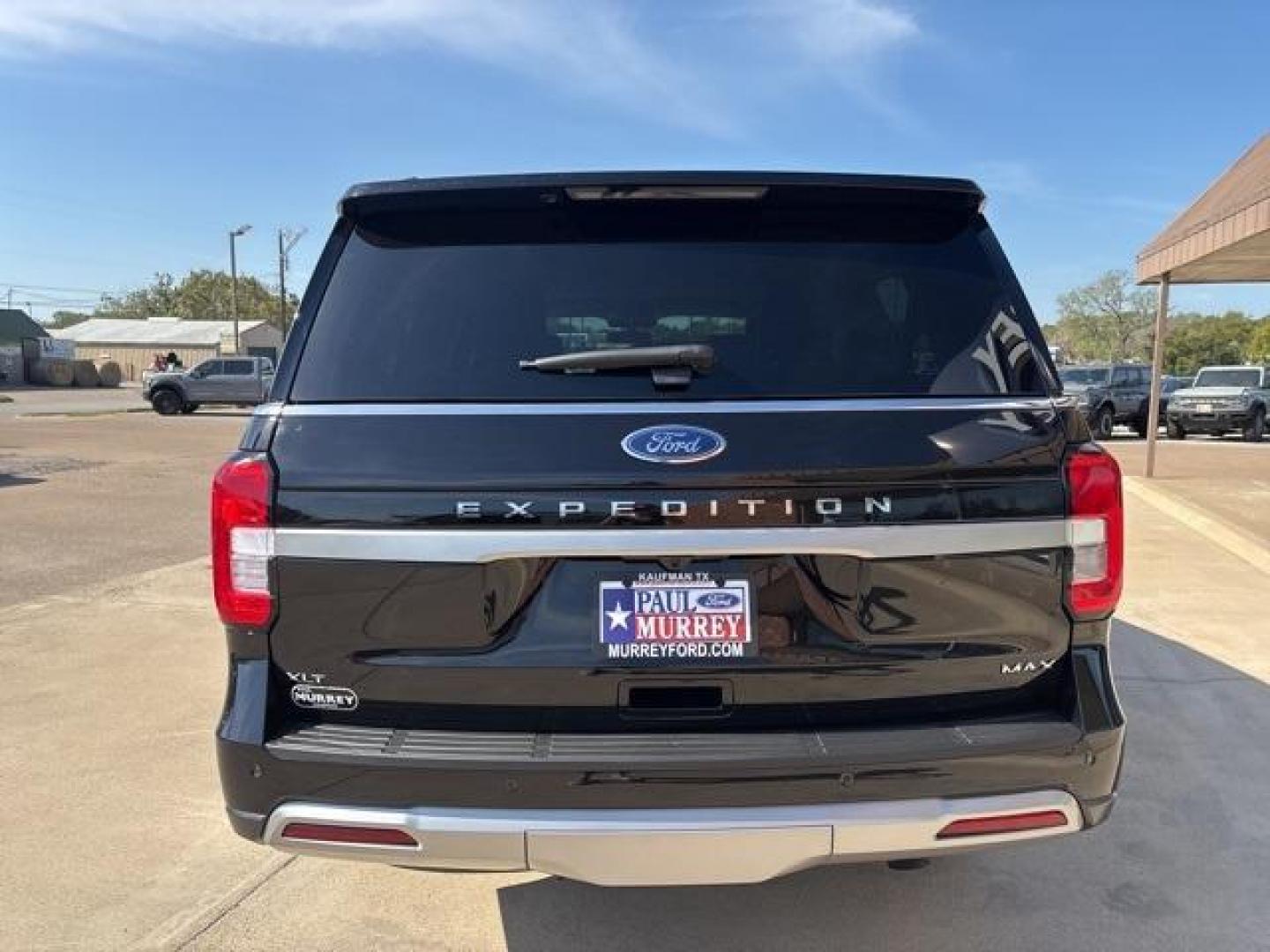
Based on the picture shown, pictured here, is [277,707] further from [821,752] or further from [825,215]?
[825,215]

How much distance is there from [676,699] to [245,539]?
106 centimetres

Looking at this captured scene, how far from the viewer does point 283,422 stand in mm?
2412

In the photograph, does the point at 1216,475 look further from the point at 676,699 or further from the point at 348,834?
the point at 348,834

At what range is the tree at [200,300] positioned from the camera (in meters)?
108

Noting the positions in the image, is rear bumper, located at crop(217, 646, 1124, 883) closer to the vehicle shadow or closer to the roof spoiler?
the vehicle shadow

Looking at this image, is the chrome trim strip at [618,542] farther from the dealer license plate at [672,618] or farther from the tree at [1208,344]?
the tree at [1208,344]

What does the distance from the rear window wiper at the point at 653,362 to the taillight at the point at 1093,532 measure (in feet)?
3.01

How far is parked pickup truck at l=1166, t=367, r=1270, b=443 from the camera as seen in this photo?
24.2 meters

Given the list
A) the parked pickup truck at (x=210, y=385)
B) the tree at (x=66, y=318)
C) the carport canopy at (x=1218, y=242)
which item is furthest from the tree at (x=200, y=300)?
the carport canopy at (x=1218, y=242)

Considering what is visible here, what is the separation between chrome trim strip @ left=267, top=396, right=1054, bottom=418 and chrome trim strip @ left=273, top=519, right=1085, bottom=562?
0.27 metres

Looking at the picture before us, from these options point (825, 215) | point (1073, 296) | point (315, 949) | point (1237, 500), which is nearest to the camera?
point (825, 215)

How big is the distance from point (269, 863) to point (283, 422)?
1.77 m

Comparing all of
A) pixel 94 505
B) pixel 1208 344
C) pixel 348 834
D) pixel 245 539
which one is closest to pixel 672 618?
pixel 348 834

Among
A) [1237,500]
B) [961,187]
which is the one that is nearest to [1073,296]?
[1237,500]
